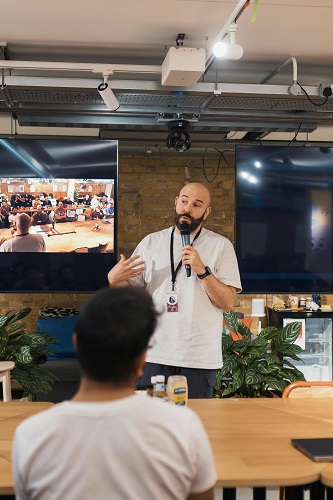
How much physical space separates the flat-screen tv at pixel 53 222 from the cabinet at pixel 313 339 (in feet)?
9.54

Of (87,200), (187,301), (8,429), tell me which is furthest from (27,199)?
(8,429)

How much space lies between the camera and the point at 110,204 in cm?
580

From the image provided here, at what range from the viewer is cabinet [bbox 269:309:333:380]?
7855 millimetres

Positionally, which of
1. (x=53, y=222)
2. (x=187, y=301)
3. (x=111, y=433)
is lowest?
(x=111, y=433)

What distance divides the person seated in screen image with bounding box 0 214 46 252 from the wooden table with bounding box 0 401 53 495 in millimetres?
3209

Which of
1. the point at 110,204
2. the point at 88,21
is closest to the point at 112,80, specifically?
the point at 88,21

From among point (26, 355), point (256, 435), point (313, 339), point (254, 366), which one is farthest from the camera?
point (313, 339)

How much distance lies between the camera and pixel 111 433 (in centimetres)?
127

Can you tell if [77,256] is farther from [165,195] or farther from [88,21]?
[165,195]

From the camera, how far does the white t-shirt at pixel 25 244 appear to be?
5809 millimetres

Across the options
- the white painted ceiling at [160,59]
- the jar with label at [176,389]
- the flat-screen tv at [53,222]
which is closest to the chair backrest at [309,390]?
the jar with label at [176,389]

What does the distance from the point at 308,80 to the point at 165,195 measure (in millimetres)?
2927

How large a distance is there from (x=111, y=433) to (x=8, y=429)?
47.9 inches

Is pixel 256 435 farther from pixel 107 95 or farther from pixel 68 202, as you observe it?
pixel 68 202
